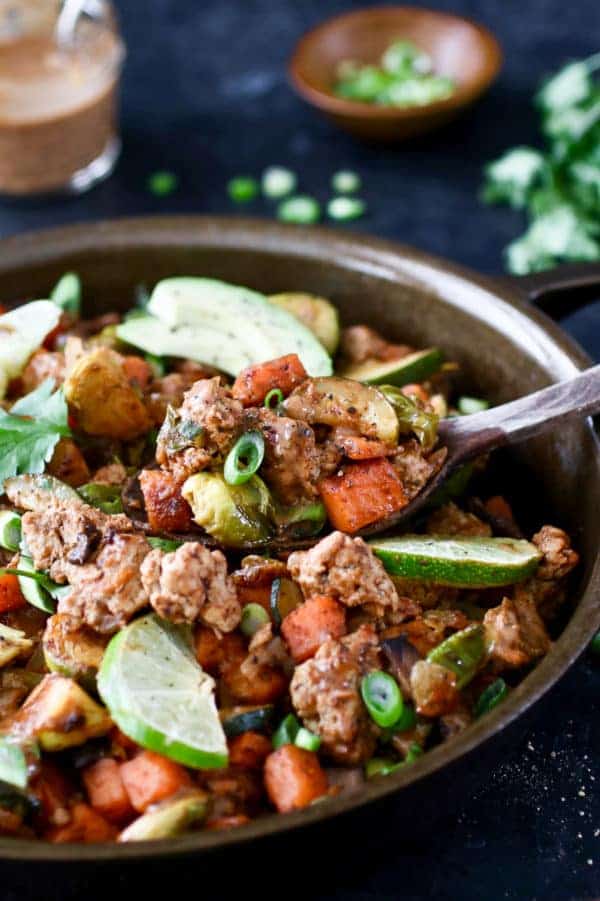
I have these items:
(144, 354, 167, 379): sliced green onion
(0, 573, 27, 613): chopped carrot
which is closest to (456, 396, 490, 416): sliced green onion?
(144, 354, 167, 379): sliced green onion

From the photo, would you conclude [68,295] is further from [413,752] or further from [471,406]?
[413,752]

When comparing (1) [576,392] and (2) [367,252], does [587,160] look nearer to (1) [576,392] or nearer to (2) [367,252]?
(2) [367,252]

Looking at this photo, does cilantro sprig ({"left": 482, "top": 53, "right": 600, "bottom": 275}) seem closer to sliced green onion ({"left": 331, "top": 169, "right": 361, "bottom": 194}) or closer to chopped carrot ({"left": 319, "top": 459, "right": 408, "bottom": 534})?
sliced green onion ({"left": 331, "top": 169, "right": 361, "bottom": 194})

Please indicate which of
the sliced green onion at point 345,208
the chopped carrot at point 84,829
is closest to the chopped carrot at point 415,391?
the chopped carrot at point 84,829

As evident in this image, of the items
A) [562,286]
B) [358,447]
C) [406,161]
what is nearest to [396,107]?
[406,161]

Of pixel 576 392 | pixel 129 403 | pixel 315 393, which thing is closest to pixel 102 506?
pixel 129 403

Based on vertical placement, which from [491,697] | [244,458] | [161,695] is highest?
[244,458]
